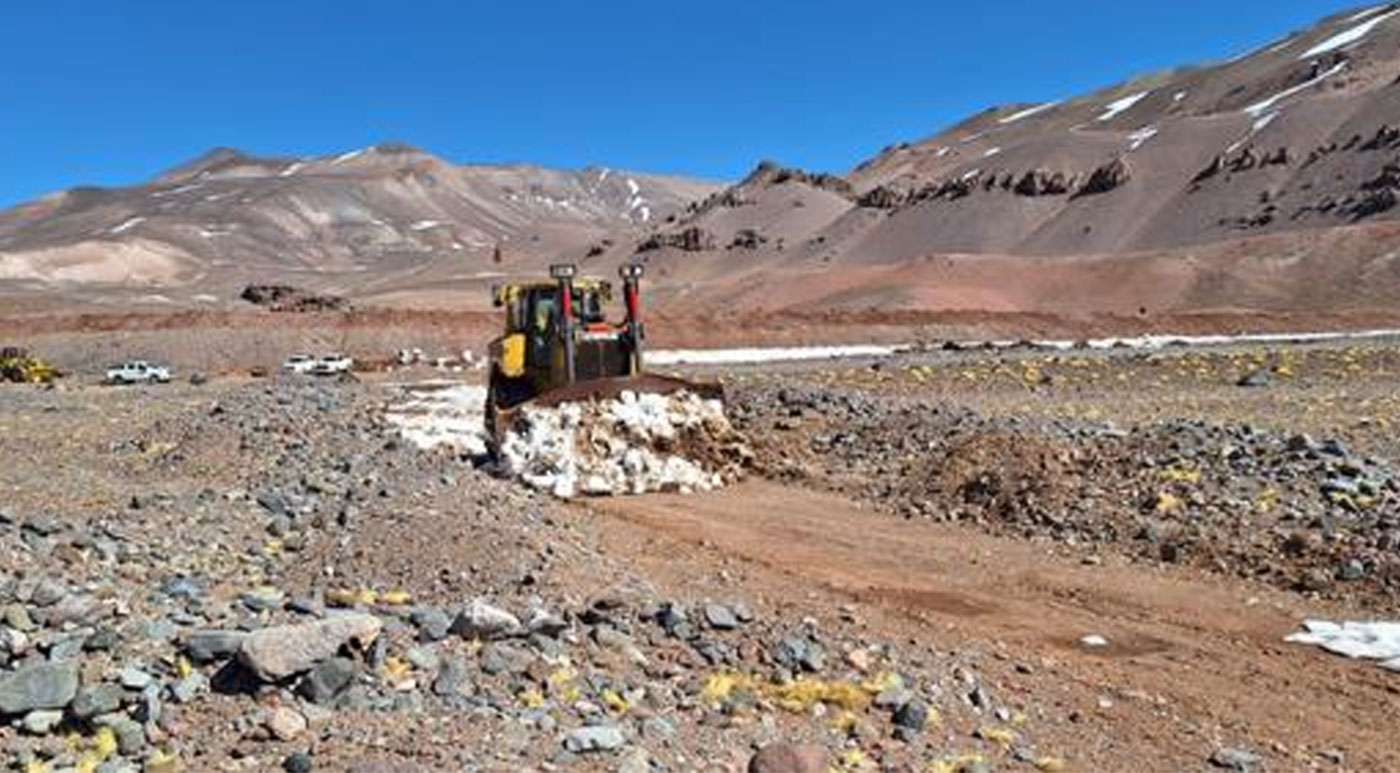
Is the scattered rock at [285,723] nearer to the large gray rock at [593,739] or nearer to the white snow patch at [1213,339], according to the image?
the large gray rock at [593,739]

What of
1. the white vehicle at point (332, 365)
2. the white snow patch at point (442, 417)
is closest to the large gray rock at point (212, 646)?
the white snow patch at point (442, 417)

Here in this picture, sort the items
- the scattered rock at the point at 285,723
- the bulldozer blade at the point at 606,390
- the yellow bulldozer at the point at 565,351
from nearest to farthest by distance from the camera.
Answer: the scattered rock at the point at 285,723 < the bulldozer blade at the point at 606,390 < the yellow bulldozer at the point at 565,351

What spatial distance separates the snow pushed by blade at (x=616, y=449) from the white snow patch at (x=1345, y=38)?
163m

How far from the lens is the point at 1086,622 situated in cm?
1027

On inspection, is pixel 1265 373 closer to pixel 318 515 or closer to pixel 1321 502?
pixel 1321 502

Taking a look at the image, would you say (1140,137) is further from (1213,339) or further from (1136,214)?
(1213,339)

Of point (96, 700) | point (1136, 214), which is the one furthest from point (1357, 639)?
point (1136, 214)

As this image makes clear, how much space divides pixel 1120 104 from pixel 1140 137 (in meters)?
56.9

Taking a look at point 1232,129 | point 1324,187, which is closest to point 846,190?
point 1232,129

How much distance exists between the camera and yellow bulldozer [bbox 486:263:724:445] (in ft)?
55.5

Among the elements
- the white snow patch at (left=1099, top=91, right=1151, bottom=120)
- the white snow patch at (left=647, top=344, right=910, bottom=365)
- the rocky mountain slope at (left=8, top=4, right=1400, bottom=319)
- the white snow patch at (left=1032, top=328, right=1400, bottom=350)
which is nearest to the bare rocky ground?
the white snow patch at (left=647, top=344, right=910, bottom=365)

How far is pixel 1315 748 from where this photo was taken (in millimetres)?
7750

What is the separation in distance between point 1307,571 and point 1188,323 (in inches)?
1903

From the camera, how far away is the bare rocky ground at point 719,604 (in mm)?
6941
